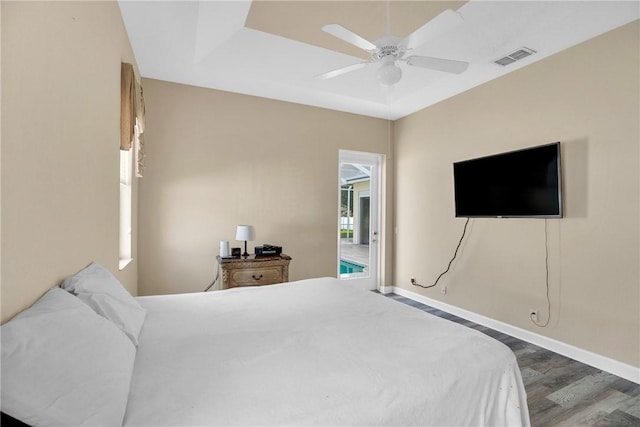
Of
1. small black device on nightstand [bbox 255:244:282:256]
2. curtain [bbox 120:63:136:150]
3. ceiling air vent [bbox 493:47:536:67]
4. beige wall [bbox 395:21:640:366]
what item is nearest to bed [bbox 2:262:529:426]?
curtain [bbox 120:63:136:150]

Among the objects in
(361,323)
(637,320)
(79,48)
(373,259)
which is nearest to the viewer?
(79,48)

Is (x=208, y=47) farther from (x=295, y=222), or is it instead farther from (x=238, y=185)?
(x=295, y=222)

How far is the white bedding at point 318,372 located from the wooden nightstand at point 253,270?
1.47 meters

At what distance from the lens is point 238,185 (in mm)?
3986

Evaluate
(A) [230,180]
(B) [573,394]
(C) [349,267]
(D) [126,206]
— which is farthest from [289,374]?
(C) [349,267]

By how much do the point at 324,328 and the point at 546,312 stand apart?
104 inches

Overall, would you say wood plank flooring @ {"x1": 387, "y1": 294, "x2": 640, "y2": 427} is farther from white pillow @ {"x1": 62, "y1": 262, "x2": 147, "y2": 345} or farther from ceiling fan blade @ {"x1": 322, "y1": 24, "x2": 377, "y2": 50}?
ceiling fan blade @ {"x1": 322, "y1": 24, "x2": 377, "y2": 50}

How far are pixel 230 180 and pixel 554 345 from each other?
3.89 metres

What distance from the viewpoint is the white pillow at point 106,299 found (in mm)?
1341

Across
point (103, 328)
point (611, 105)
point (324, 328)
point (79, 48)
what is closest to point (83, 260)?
point (103, 328)

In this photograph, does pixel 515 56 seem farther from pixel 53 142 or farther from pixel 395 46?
pixel 53 142

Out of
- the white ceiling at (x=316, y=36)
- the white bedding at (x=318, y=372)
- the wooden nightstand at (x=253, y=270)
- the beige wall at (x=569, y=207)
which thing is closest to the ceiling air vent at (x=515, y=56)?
the white ceiling at (x=316, y=36)

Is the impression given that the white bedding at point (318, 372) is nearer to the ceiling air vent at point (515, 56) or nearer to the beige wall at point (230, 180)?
the beige wall at point (230, 180)

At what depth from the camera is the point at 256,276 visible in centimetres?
347
